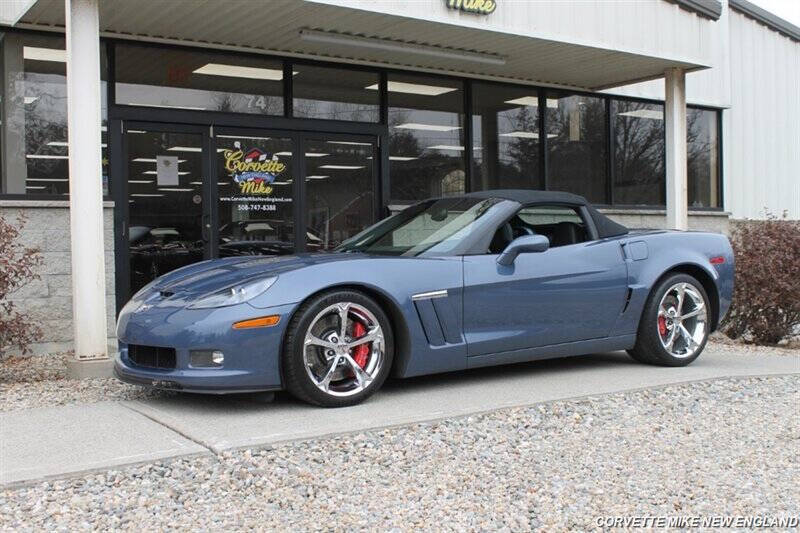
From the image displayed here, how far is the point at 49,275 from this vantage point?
819cm

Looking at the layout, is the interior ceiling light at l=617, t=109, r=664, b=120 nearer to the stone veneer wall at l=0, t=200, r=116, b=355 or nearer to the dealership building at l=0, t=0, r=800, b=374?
the dealership building at l=0, t=0, r=800, b=374

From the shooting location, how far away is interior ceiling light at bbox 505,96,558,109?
39.0 ft

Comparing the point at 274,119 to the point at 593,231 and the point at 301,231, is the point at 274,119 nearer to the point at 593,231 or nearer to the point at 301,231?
the point at 301,231

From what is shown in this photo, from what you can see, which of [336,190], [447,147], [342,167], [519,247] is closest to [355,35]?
[342,167]

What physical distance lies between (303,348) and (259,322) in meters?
0.30

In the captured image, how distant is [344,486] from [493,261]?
7.61 feet

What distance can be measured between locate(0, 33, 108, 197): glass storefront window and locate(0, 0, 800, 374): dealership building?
0.02 meters

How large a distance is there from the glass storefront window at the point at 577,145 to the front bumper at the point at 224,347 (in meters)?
8.12

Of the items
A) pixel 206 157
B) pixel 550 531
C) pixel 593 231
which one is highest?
pixel 206 157

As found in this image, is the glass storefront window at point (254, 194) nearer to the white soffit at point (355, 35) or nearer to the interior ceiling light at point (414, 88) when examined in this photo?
the white soffit at point (355, 35)

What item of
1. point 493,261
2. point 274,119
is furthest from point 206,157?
point 493,261

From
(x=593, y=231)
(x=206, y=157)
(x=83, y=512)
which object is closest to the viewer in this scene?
(x=83, y=512)

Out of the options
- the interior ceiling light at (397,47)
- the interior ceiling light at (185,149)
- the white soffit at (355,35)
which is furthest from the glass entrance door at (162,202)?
the interior ceiling light at (397,47)

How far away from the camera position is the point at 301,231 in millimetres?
9875
